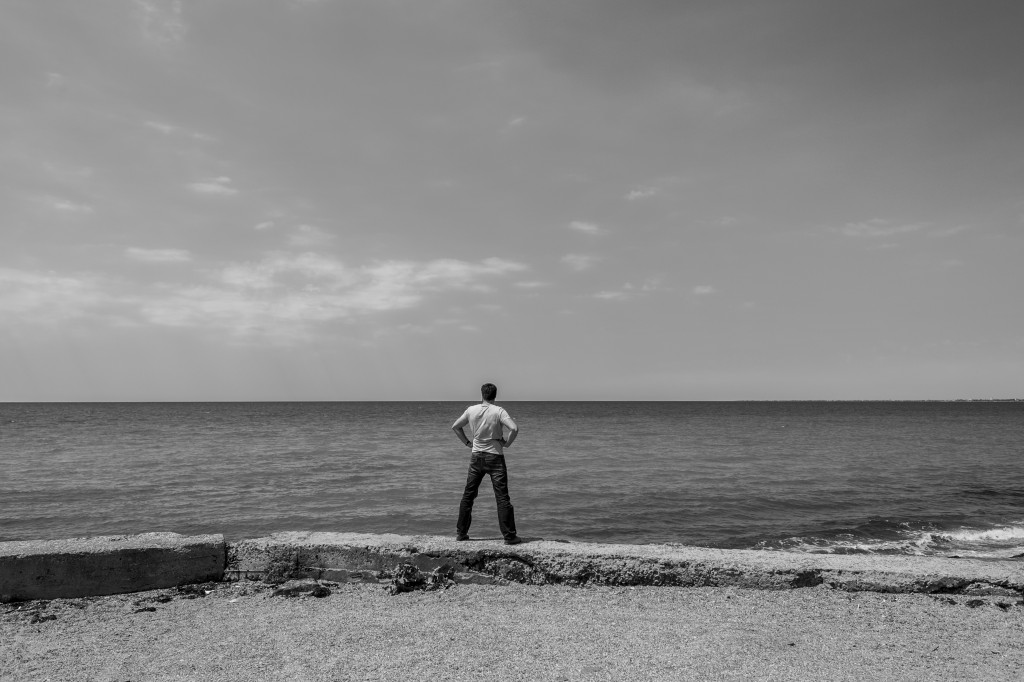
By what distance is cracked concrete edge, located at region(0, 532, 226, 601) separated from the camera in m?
5.74

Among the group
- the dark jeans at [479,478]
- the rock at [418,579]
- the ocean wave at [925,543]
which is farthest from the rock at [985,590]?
the rock at [418,579]

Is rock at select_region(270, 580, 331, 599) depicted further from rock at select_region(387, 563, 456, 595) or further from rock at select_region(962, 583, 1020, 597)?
rock at select_region(962, 583, 1020, 597)

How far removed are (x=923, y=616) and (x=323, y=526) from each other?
9494 mm

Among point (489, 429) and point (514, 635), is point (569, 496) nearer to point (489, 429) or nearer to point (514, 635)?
point (489, 429)

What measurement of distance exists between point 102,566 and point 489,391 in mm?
3726

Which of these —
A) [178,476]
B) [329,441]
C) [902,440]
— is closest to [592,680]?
[178,476]

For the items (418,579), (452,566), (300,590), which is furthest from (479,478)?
(300,590)

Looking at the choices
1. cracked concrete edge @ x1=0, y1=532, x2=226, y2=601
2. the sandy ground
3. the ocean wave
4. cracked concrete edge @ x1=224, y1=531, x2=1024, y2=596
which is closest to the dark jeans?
cracked concrete edge @ x1=224, y1=531, x2=1024, y2=596

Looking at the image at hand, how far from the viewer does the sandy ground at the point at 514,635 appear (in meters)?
4.22

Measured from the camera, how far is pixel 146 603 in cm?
562

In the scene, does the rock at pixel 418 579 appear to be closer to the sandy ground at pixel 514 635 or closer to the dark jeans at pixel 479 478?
the sandy ground at pixel 514 635

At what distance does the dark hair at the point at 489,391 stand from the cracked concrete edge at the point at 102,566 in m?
2.79

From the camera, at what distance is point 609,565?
6.07 m

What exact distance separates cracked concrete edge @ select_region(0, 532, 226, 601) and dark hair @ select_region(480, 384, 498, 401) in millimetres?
2794
